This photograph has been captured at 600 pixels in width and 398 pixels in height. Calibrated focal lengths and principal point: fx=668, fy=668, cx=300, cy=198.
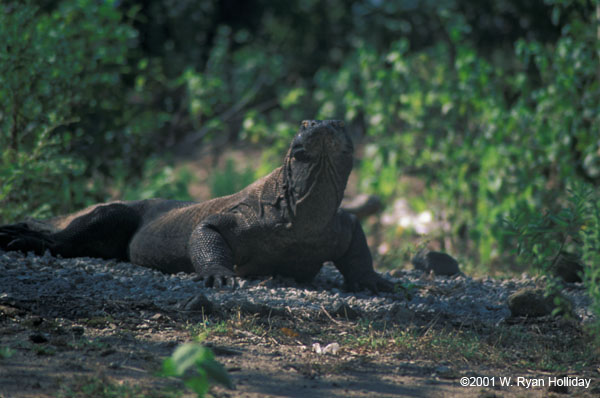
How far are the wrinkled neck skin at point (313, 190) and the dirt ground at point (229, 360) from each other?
37.2 inches

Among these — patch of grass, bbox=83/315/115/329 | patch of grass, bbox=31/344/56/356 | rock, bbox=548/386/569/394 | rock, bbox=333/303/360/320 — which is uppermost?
patch of grass, bbox=83/315/115/329

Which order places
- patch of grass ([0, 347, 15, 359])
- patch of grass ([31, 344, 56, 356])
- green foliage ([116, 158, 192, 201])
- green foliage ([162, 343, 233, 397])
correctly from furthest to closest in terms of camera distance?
green foliage ([116, 158, 192, 201]) → patch of grass ([31, 344, 56, 356]) → patch of grass ([0, 347, 15, 359]) → green foliage ([162, 343, 233, 397])

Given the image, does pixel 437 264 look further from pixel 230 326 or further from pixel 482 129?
pixel 482 129

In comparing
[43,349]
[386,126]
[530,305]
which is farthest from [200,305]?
[386,126]

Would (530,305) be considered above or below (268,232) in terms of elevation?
below

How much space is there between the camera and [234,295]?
4.23m

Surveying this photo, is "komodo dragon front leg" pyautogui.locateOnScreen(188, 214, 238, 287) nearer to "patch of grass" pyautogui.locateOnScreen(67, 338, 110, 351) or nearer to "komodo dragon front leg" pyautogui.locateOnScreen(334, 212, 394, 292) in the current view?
"komodo dragon front leg" pyautogui.locateOnScreen(334, 212, 394, 292)

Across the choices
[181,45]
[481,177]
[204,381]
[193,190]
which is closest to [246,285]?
[204,381]

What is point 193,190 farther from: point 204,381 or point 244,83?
point 204,381

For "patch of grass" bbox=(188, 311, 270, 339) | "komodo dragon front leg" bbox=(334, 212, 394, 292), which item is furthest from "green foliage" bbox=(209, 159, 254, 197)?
"patch of grass" bbox=(188, 311, 270, 339)

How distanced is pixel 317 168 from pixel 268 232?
63 centimetres

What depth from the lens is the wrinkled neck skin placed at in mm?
4582

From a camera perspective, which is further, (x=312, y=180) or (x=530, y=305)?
(x=312, y=180)

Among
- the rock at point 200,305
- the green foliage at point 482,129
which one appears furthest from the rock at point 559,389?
the green foliage at point 482,129
